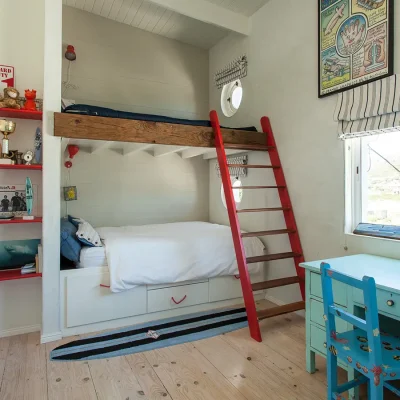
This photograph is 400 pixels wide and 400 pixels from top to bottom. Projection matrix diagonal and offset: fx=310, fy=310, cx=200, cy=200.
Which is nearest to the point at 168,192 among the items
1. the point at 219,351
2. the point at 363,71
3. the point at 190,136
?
the point at 190,136

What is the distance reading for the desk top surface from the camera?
1.58 m

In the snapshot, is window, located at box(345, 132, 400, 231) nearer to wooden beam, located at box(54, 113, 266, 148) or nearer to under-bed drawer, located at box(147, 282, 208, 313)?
wooden beam, located at box(54, 113, 266, 148)

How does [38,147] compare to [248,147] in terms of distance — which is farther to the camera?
[248,147]

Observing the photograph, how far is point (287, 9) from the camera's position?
2959 millimetres

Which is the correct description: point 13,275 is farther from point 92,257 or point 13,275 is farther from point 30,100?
point 30,100

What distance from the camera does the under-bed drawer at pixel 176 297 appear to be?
272cm

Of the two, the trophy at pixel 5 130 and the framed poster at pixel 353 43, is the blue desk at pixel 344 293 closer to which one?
the framed poster at pixel 353 43

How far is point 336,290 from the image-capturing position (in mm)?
1817

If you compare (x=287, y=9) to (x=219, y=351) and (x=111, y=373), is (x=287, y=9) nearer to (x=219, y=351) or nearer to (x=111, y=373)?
(x=219, y=351)

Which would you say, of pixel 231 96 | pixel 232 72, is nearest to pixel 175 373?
pixel 231 96

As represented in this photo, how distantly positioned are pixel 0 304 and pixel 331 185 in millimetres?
2822

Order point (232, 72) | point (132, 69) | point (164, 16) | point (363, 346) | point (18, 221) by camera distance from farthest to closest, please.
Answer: point (132, 69) < point (232, 72) < point (164, 16) < point (18, 221) < point (363, 346)

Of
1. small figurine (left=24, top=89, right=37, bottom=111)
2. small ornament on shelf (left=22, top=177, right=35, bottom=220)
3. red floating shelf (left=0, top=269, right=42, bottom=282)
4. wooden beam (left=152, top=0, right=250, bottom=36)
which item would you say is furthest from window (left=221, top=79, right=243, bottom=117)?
red floating shelf (left=0, top=269, right=42, bottom=282)

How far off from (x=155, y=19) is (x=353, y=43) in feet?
7.93
